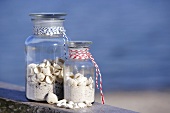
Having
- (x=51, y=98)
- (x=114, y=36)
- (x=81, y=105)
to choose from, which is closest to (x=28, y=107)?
(x=51, y=98)

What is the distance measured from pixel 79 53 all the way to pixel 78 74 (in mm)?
77

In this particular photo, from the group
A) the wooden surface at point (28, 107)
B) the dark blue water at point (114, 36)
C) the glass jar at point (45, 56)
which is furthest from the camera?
the dark blue water at point (114, 36)

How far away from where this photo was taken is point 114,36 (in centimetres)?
1036

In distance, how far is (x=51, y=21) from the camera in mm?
2414

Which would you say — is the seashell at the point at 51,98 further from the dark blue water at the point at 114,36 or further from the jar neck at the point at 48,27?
the dark blue water at the point at 114,36

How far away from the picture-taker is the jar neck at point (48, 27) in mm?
2418

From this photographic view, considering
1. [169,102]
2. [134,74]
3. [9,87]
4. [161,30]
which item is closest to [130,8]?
[161,30]

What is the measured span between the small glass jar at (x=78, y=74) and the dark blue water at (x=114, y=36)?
4285 millimetres

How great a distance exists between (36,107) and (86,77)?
0.21m

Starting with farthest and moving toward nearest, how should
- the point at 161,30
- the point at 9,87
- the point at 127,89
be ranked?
1. the point at 161,30
2. the point at 127,89
3. the point at 9,87

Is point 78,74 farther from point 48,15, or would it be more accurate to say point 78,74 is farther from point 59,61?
point 48,15

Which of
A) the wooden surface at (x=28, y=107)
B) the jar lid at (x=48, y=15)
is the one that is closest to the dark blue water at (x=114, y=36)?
A: the wooden surface at (x=28, y=107)

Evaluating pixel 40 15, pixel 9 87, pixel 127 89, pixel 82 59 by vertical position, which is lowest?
pixel 127 89

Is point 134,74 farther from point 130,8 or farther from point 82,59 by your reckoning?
point 130,8
